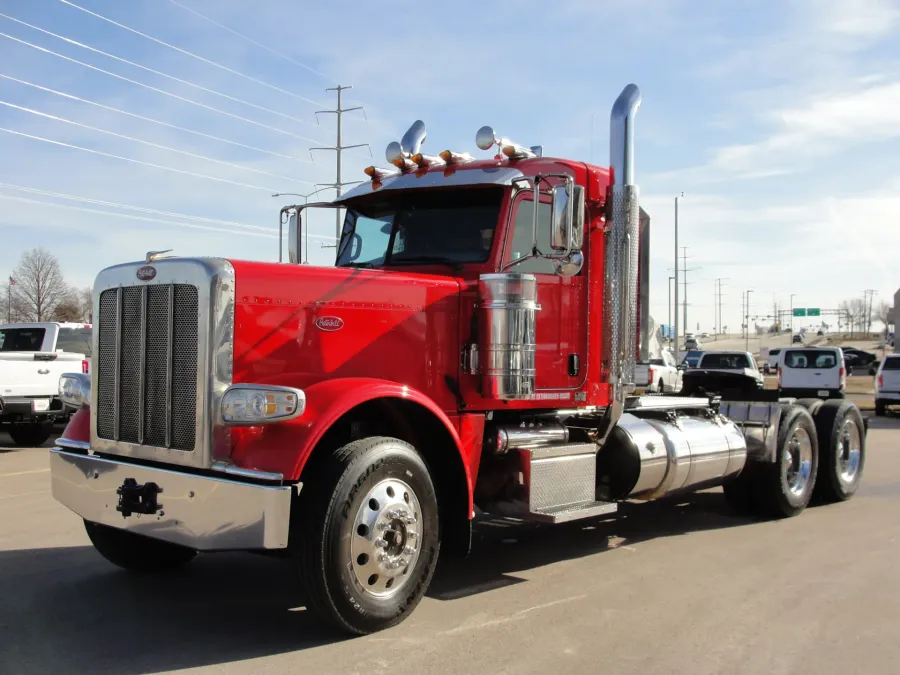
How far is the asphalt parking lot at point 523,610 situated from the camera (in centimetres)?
426

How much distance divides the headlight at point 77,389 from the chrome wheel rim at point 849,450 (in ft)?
23.4

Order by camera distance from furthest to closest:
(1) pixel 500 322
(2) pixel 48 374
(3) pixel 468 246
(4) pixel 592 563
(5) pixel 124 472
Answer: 1. (2) pixel 48 374
2. (4) pixel 592 563
3. (3) pixel 468 246
4. (1) pixel 500 322
5. (5) pixel 124 472

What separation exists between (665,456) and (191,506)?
384 cm

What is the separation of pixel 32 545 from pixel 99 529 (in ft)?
4.40

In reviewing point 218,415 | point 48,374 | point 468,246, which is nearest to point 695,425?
point 468,246

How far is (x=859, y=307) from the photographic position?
155 metres

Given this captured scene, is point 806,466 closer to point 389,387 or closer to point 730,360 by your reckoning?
point 389,387

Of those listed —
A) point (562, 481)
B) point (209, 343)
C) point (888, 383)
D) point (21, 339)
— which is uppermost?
point (21, 339)

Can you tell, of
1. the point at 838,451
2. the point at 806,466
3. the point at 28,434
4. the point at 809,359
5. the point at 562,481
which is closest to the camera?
the point at 562,481

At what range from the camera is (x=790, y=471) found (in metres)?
8.47

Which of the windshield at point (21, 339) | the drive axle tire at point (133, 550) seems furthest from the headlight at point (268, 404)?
the windshield at point (21, 339)

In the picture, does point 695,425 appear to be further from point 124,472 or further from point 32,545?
point 32,545

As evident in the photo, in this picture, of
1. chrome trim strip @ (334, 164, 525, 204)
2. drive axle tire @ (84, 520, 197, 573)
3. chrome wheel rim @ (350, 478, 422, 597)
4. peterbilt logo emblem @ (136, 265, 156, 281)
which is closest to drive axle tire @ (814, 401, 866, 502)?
chrome trim strip @ (334, 164, 525, 204)

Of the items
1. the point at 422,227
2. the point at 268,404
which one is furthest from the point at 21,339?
the point at 268,404
